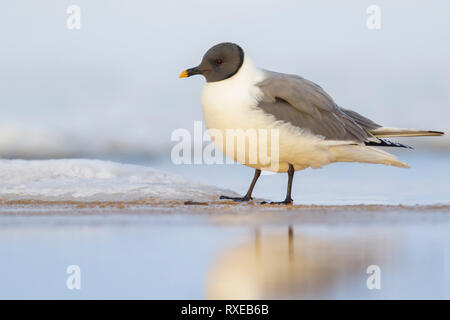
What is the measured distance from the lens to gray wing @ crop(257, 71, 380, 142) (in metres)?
7.14

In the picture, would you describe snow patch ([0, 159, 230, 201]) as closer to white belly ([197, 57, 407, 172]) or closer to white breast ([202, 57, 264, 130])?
white belly ([197, 57, 407, 172])

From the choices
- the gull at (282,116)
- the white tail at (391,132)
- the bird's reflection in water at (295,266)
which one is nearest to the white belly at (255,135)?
the gull at (282,116)

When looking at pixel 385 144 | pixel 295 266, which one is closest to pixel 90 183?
pixel 385 144

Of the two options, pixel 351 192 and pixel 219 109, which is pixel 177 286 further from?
pixel 351 192

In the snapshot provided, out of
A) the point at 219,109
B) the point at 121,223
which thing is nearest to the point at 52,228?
the point at 121,223

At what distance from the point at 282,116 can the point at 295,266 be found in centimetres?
325

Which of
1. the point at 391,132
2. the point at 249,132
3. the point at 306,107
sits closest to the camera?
the point at 249,132

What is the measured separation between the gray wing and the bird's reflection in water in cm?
223

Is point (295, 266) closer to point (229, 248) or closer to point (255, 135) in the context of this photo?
point (229, 248)

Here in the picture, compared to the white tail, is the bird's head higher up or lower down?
higher up

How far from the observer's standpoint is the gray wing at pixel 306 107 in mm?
7145

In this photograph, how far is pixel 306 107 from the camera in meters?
7.29

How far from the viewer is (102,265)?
4.09 metres

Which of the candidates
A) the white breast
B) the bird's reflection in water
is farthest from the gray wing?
the bird's reflection in water
